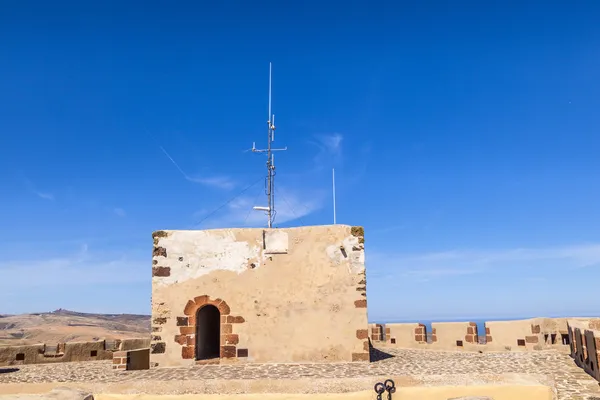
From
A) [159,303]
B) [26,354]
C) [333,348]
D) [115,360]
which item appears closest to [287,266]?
[333,348]

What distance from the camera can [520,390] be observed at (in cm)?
658

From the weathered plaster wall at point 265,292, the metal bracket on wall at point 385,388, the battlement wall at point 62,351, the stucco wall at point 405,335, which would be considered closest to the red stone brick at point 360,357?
the weathered plaster wall at point 265,292

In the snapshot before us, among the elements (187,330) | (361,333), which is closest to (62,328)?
(187,330)

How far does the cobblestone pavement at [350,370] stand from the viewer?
997cm

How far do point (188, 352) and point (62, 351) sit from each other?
565cm

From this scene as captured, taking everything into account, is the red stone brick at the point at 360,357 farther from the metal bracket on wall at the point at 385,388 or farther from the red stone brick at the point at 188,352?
the metal bracket on wall at the point at 385,388

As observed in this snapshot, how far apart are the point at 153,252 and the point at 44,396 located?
301 inches

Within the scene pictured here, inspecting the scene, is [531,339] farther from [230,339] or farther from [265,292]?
[230,339]

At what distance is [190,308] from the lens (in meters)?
12.8

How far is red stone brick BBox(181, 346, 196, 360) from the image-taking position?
1253 cm

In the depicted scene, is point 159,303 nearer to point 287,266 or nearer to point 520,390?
point 287,266

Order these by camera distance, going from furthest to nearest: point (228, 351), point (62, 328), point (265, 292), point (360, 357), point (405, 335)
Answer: point (62, 328) → point (405, 335) → point (265, 292) → point (228, 351) → point (360, 357)

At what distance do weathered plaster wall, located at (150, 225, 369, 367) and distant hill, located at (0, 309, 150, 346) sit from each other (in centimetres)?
1143

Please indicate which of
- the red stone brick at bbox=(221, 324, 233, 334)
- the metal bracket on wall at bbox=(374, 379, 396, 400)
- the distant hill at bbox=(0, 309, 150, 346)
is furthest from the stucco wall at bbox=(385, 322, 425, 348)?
the distant hill at bbox=(0, 309, 150, 346)
